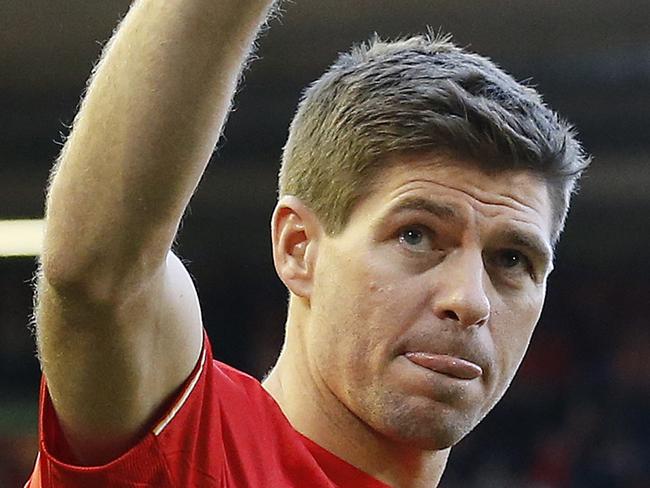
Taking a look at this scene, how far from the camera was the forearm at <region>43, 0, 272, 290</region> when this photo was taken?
4.16ft

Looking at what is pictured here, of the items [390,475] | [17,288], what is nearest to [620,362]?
[17,288]

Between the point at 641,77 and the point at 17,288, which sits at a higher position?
the point at 641,77

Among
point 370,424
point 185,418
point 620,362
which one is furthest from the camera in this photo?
point 620,362

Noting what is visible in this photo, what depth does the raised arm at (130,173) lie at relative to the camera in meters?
1.27

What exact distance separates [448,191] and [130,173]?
0.60m

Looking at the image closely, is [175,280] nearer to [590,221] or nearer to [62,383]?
[62,383]

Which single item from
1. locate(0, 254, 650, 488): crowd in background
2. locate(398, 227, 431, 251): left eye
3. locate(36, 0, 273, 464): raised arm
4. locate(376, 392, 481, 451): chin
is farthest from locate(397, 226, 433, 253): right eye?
locate(0, 254, 650, 488): crowd in background

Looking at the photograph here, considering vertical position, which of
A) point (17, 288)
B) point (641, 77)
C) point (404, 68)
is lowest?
point (17, 288)

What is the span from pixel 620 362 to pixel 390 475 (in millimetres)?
7967

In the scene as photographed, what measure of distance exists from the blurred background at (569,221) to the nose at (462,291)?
509 cm

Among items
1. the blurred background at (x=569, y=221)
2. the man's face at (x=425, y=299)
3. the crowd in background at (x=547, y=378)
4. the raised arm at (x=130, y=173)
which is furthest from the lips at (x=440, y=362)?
the crowd in background at (x=547, y=378)

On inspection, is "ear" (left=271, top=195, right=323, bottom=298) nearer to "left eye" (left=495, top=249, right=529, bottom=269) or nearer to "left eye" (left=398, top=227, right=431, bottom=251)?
"left eye" (left=398, top=227, right=431, bottom=251)

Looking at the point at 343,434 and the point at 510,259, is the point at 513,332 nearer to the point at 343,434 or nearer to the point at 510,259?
the point at 510,259

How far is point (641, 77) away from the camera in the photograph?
784 centimetres
